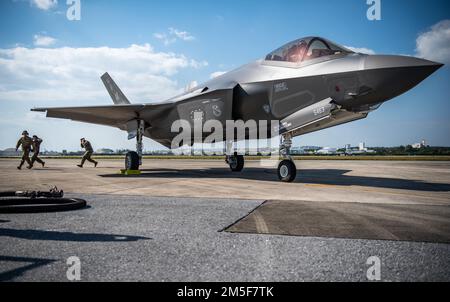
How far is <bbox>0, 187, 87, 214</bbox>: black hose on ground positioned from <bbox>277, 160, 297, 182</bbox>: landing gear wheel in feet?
19.9

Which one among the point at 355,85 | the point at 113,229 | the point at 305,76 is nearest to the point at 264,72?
the point at 305,76

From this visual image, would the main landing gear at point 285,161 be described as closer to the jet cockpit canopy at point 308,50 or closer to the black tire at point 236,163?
the jet cockpit canopy at point 308,50

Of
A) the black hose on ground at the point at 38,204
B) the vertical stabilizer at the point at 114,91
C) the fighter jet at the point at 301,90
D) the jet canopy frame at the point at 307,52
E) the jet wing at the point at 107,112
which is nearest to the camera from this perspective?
the black hose on ground at the point at 38,204

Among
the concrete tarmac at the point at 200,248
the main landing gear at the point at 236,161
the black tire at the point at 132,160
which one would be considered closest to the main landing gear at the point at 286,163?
the concrete tarmac at the point at 200,248

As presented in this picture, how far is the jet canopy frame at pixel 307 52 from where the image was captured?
8.33 metres

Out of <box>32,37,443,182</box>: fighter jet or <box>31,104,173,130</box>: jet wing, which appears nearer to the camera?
<box>32,37,443,182</box>: fighter jet

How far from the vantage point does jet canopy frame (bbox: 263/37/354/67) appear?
833 cm

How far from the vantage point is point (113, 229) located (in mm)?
3625

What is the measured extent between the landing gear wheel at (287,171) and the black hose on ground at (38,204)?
19.9ft

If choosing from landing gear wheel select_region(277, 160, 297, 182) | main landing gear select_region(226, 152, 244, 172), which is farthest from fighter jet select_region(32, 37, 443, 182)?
main landing gear select_region(226, 152, 244, 172)

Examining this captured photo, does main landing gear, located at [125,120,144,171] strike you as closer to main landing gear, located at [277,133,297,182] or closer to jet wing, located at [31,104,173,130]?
jet wing, located at [31,104,173,130]
